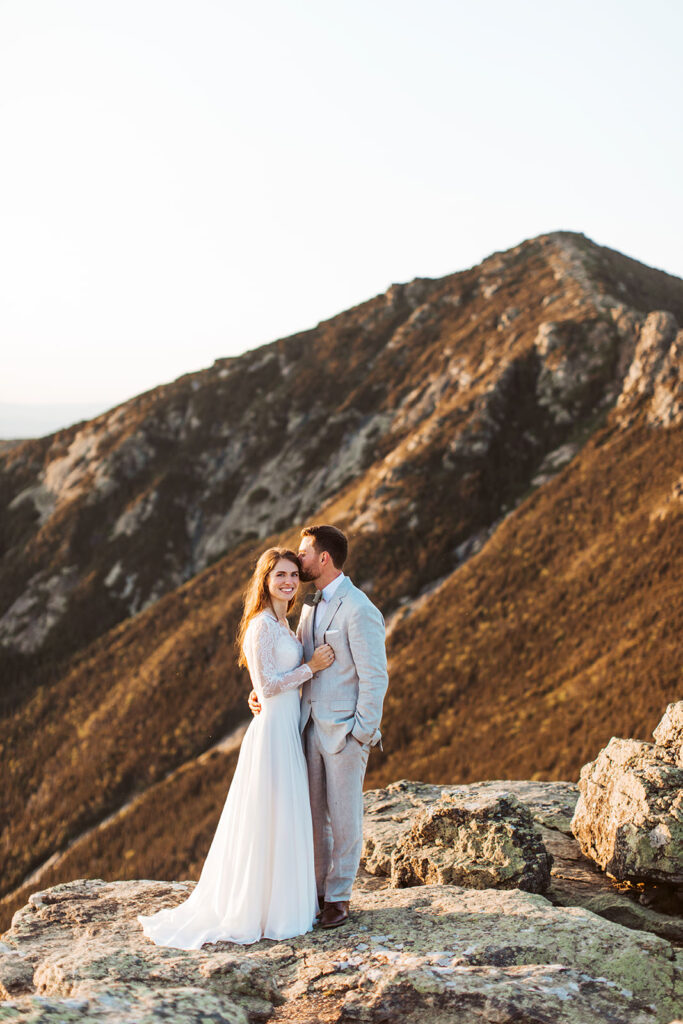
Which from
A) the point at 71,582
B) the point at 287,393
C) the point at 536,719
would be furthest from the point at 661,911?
the point at 287,393

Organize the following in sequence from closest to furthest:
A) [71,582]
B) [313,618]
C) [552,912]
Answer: [552,912]
[313,618]
[71,582]

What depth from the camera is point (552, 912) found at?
7.55m

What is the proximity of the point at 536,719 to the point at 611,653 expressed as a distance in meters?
4.68

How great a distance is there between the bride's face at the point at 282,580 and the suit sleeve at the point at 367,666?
73 centimetres

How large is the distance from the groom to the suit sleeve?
0.01 meters

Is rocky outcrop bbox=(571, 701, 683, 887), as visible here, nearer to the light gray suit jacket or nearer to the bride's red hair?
the light gray suit jacket

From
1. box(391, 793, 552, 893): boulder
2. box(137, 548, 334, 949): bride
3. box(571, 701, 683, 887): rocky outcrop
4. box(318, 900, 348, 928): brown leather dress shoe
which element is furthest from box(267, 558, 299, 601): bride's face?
box(571, 701, 683, 887): rocky outcrop

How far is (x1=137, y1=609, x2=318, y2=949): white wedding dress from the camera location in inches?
306

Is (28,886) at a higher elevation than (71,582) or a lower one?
lower

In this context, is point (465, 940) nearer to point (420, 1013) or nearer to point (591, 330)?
point (420, 1013)

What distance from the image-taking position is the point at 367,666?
8.13 m

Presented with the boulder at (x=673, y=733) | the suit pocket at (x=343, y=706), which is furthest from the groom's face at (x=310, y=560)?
the boulder at (x=673, y=733)

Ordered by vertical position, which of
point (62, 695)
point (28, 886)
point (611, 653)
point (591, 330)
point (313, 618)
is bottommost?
point (28, 886)

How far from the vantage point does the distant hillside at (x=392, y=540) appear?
39844 mm
